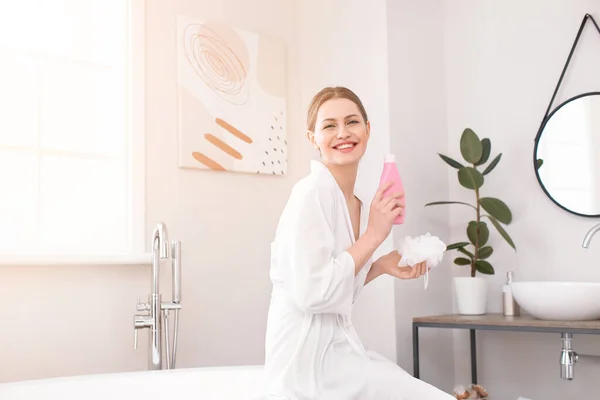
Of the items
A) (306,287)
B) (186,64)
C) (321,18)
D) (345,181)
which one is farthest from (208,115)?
(306,287)

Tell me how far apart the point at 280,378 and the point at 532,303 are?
1.48 metres

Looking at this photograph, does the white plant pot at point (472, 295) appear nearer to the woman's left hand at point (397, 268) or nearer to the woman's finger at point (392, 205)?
the woman's left hand at point (397, 268)

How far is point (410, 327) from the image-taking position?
10.5 ft

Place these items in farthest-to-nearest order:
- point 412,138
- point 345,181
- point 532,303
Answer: point 412,138 < point 532,303 < point 345,181

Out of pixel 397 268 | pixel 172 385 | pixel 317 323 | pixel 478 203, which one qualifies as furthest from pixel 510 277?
pixel 317 323

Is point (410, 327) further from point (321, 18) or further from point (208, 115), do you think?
point (321, 18)

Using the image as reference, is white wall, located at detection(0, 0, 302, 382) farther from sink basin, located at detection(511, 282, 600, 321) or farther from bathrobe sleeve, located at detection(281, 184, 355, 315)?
bathrobe sleeve, located at detection(281, 184, 355, 315)

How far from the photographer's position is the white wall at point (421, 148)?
322 centimetres

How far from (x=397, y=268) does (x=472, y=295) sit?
4.51ft

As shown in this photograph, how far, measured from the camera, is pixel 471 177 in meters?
3.14

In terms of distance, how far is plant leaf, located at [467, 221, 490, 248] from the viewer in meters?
A: 3.16

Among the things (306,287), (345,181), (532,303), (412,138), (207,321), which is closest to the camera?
(306,287)

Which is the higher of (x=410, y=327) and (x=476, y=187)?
(x=476, y=187)

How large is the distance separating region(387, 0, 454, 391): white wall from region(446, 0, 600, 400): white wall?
82mm
